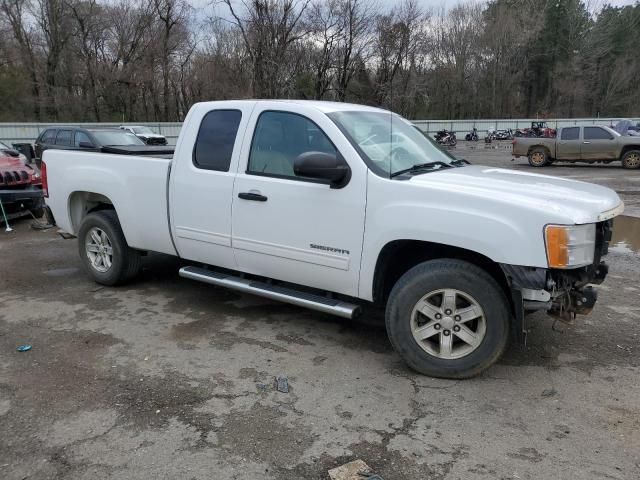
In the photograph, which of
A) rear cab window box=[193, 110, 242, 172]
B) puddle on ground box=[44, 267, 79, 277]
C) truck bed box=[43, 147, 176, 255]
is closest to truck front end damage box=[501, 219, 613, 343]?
rear cab window box=[193, 110, 242, 172]

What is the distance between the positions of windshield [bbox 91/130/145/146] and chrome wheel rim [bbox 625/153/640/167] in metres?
17.1

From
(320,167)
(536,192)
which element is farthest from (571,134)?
(320,167)

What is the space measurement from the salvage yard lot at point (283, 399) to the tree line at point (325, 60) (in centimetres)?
1463

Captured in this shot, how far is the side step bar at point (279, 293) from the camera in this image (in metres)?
3.99

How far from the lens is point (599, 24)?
211 feet

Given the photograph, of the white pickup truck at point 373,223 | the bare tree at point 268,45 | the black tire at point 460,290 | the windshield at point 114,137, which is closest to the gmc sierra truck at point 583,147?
the bare tree at point 268,45

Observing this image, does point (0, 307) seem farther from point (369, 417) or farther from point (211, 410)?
point (369, 417)

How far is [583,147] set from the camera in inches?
796

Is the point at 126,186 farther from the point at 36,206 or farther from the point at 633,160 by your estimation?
the point at 633,160

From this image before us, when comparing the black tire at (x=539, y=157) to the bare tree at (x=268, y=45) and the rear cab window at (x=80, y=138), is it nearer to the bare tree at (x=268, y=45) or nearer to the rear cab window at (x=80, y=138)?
the bare tree at (x=268, y=45)

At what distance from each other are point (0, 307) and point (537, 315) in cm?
522

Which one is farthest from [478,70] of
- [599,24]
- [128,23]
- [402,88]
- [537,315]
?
[537,315]

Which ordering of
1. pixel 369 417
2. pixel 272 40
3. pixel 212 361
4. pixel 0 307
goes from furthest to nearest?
pixel 272 40 < pixel 0 307 < pixel 212 361 < pixel 369 417

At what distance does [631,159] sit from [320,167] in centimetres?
1963
